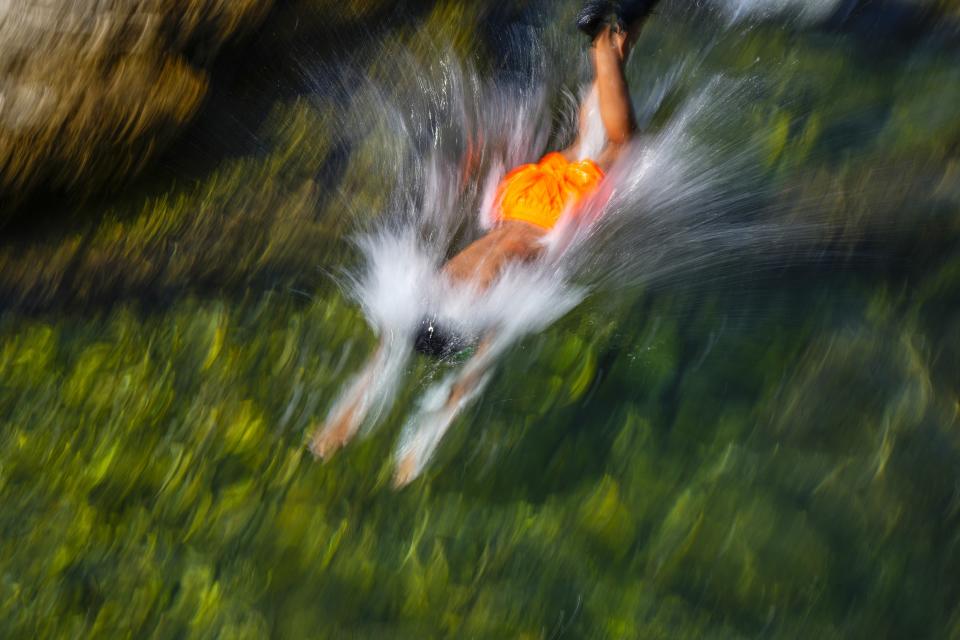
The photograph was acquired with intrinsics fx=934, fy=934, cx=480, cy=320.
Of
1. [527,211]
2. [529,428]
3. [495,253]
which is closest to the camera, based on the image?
[529,428]

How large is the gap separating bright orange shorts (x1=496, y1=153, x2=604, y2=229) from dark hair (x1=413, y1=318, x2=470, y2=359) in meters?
0.61

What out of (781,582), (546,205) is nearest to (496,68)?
(546,205)

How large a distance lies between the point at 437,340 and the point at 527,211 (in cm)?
69

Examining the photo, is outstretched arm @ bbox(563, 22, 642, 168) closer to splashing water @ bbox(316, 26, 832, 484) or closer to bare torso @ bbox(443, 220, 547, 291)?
splashing water @ bbox(316, 26, 832, 484)

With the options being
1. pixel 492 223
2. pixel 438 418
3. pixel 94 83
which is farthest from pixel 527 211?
pixel 94 83

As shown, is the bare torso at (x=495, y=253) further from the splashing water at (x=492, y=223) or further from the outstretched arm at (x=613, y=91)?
the outstretched arm at (x=613, y=91)

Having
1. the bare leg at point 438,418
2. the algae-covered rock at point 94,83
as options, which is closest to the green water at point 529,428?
the bare leg at point 438,418

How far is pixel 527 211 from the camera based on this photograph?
3.60 meters

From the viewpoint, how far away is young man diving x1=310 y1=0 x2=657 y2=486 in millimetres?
3264

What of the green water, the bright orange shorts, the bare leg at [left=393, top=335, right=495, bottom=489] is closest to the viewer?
the green water

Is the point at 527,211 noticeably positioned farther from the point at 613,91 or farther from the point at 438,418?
the point at 438,418

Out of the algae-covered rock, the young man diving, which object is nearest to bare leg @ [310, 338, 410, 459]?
the young man diving

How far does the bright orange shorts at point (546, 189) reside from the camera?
141 inches

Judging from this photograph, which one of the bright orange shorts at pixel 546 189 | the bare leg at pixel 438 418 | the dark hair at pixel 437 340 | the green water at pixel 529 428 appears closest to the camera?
the green water at pixel 529 428
